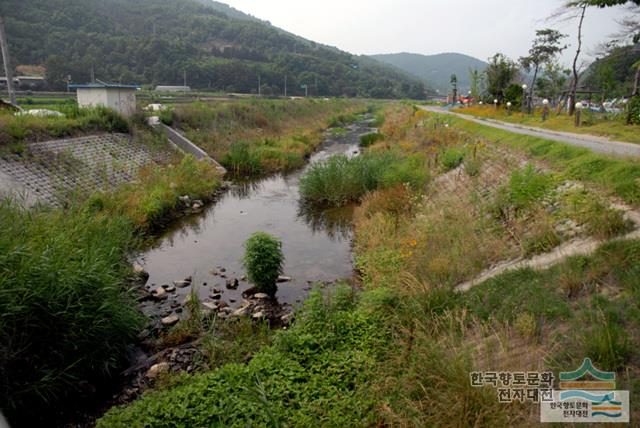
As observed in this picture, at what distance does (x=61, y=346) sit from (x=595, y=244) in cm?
720

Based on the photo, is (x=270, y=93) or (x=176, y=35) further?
(x=176, y=35)

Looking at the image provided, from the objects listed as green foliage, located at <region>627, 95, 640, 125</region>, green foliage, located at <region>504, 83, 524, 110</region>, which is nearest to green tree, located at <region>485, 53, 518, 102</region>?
green foliage, located at <region>504, 83, 524, 110</region>

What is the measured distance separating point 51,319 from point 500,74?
3488cm

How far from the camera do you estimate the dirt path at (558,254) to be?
5687 millimetres

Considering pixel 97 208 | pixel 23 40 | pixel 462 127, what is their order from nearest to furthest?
→ pixel 97 208 < pixel 462 127 < pixel 23 40

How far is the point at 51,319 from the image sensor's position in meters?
5.36

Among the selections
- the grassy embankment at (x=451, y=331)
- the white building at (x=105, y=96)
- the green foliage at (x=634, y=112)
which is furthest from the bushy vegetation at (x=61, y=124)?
the green foliage at (x=634, y=112)

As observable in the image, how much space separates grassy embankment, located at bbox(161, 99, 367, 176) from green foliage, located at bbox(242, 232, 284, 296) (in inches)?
528

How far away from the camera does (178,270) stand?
10234 millimetres

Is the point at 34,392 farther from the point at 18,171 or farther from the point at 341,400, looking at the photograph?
the point at 18,171

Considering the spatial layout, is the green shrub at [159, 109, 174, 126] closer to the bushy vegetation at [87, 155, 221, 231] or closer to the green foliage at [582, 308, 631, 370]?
the bushy vegetation at [87, 155, 221, 231]

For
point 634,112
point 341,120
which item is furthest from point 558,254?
point 341,120

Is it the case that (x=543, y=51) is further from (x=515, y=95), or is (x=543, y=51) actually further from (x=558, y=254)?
(x=558, y=254)

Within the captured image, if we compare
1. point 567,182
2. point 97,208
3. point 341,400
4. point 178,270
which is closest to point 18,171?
point 97,208
